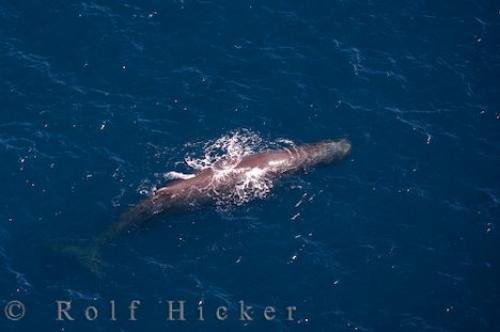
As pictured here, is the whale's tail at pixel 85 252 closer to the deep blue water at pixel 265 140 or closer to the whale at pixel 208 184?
the whale at pixel 208 184

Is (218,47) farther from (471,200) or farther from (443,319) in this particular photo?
(443,319)

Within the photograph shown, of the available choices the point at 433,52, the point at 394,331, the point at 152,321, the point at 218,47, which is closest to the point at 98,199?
the point at 152,321

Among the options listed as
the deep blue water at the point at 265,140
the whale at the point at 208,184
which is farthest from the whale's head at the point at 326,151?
the deep blue water at the point at 265,140

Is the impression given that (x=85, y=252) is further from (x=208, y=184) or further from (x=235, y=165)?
(x=235, y=165)

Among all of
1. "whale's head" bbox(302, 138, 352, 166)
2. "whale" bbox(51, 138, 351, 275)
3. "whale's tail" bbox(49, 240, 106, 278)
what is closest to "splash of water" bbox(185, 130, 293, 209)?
"whale" bbox(51, 138, 351, 275)

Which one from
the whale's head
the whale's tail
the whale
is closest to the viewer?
the whale's tail

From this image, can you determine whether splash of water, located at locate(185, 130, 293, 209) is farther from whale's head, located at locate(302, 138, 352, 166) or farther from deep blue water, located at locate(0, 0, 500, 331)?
whale's head, located at locate(302, 138, 352, 166)

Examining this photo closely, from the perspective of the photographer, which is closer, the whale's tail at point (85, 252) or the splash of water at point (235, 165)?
the whale's tail at point (85, 252)
